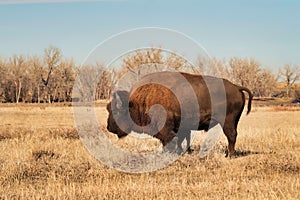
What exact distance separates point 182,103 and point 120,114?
1.65 m

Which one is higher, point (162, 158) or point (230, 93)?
point (230, 93)

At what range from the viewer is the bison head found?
36.0ft

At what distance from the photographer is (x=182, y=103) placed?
10.9 m

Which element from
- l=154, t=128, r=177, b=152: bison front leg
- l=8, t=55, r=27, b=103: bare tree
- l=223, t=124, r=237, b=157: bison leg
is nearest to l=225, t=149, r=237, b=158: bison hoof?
l=223, t=124, r=237, b=157: bison leg

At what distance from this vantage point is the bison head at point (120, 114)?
1098 cm

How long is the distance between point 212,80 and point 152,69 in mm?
2482

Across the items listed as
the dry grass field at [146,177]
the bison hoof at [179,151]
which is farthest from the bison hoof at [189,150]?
the bison hoof at [179,151]

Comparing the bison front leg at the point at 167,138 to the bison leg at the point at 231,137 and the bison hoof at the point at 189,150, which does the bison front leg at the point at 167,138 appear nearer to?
the bison hoof at the point at 189,150

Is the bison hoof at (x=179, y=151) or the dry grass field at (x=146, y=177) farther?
the bison hoof at (x=179, y=151)

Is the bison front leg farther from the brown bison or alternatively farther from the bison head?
the bison head

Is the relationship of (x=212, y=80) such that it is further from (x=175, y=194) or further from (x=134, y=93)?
(x=175, y=194)

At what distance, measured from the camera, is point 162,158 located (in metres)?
9.50

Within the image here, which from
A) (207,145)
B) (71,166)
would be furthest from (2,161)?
(207,145)

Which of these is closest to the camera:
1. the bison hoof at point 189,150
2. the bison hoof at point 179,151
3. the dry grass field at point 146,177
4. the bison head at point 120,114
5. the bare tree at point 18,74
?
the dry grass field at point 146,177
